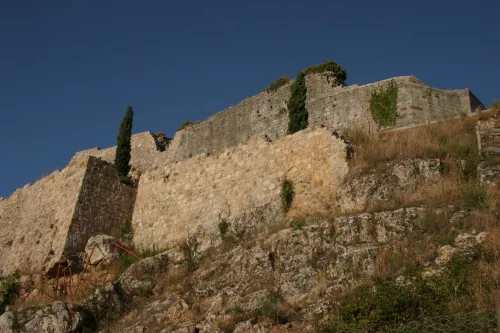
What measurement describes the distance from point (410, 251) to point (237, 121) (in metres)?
18.0

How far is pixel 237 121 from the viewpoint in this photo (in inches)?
1198

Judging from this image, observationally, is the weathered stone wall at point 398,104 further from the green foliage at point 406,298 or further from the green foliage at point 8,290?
the green foliage at point 8,290

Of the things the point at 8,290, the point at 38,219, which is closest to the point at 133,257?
the point at 8,290

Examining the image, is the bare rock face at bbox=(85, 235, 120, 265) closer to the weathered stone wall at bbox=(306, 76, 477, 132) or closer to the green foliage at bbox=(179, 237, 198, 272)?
the green foliage at bbox=(179, 237, 198, 272)

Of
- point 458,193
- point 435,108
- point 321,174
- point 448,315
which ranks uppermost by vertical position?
point 435,108

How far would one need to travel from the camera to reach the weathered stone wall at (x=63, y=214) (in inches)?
814

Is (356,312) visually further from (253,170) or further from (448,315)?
(253,170)

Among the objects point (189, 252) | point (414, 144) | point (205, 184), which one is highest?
point (414, 144)

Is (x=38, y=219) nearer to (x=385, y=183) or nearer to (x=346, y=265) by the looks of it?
(x=385, y=183)

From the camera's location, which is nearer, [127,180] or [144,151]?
[127,180]

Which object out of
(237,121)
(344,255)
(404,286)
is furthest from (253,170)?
(237,121)

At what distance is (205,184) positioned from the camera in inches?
790

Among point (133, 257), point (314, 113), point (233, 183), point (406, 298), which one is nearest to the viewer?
point (406, 298)

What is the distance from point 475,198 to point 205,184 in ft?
27.9
